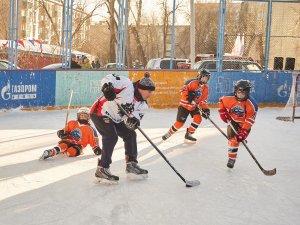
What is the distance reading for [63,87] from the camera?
10.8 meters

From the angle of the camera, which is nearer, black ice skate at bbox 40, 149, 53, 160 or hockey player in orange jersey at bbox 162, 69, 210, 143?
black ice skate at bbox 40, 149, 53, 160

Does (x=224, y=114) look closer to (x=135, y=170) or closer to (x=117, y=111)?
(x=135, y=170)

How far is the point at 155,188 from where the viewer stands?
471 centimetres

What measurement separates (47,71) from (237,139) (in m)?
6.07

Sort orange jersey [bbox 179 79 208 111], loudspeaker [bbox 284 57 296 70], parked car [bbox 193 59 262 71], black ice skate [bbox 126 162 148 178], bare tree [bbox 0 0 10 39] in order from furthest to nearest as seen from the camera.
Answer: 1. bare tree [bbox 0 0 10 39]
2. loudspeaker [bbox 284 57 296 70]
3. parked car [bbox 193 59 262 71]
4. orange jersey [bbox 179 79 208 111]
5. black ice skate [bbox 126 162 148 178]

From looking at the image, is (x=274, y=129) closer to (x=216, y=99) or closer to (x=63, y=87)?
A: (x=216, y=99)

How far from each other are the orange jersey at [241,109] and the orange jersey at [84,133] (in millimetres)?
1655

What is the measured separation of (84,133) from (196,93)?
1856mm

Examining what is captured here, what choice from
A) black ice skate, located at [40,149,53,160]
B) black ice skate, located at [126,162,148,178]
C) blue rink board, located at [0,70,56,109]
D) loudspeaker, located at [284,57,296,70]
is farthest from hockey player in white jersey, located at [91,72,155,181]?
loudspeaker, located at [284,57,296,70]

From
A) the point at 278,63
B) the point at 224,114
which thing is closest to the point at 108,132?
the point at 224,114

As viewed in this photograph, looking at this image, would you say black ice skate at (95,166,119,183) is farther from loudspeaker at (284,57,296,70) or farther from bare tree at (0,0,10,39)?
bare tree at (0,0,10,39)

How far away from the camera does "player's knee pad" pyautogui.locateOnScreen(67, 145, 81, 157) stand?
19.3ft

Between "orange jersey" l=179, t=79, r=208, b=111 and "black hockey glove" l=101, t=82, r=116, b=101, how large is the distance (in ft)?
8.82

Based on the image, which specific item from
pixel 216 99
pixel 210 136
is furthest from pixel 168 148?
pixel 216 99
